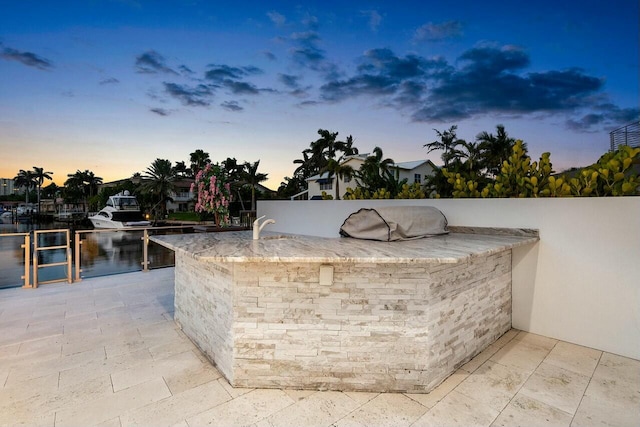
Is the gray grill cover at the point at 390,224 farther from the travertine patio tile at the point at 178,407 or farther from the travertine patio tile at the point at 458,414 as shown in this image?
the travertine patio tile at the point at 178,407

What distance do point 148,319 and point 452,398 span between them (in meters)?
3.40

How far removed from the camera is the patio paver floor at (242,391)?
6.21 feet

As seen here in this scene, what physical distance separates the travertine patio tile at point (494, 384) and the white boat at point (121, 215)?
2390 centimetres

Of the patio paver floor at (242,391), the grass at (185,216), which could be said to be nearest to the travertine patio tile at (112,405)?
the patio paver floor at (242,391)

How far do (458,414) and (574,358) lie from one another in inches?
66.3

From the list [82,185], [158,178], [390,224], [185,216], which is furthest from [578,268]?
[82,185]

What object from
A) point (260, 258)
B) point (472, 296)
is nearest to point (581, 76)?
point (472, 296)

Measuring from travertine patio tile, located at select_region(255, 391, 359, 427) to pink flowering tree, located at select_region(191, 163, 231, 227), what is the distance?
378 cm

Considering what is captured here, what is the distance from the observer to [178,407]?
2.00 meters

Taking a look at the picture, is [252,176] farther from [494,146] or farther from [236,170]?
[494,146]

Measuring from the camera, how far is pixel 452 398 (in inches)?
83.4

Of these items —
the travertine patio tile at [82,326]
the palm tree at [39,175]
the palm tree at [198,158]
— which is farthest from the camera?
the palm tree at [39,175]

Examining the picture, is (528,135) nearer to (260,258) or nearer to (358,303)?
(358,303)

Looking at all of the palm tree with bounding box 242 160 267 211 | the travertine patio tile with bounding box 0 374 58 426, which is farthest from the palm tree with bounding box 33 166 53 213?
the travertine patio tile with bounding box 0 374 58 426
